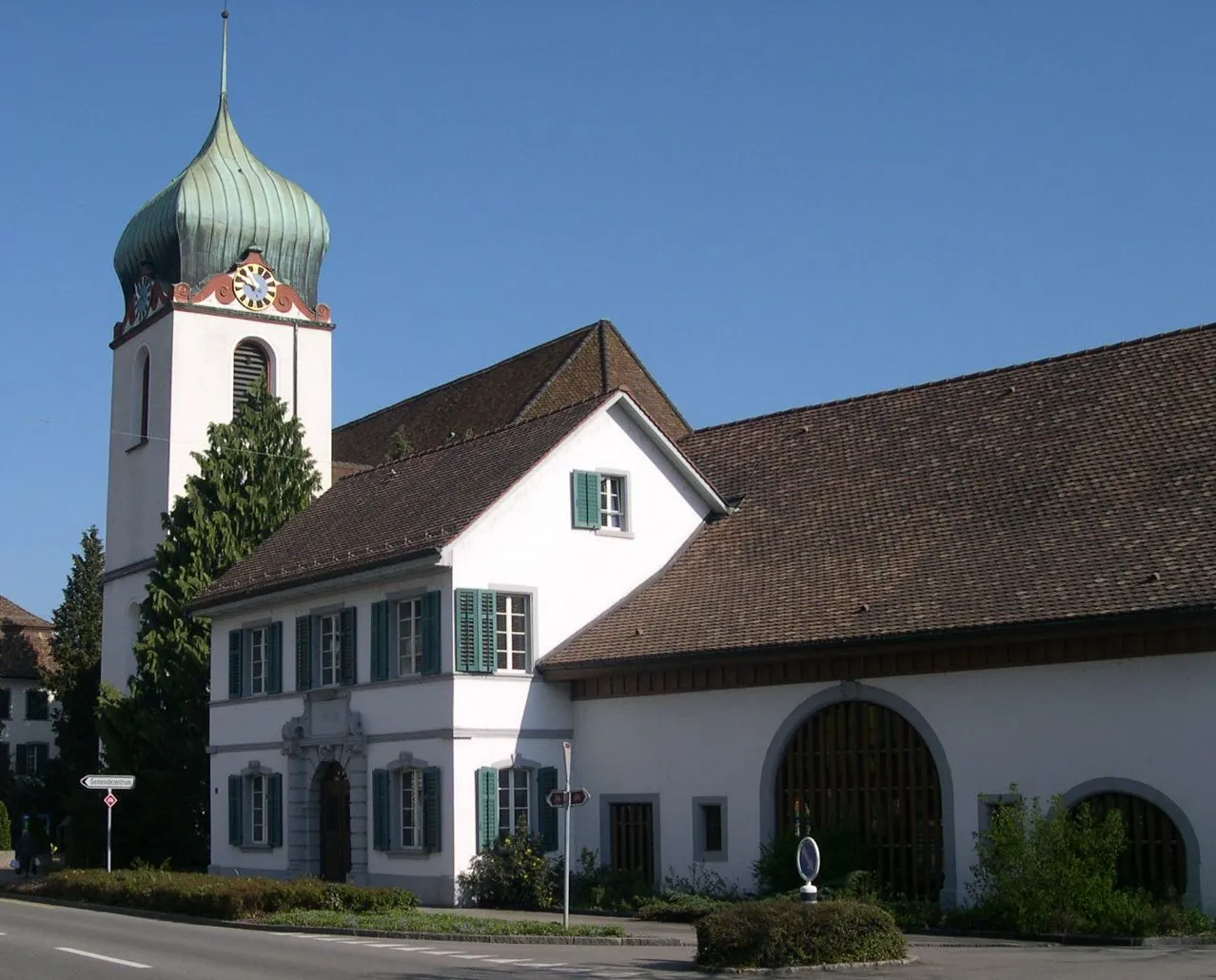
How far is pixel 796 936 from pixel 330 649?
16.7m

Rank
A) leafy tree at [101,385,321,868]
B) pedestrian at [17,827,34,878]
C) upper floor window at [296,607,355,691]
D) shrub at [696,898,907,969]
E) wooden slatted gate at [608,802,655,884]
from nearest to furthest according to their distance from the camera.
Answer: shrub at [696,898,907,969], wooden slatted gate at [608,802,655,884], upper floor window at [296,607,355,691], leafy tree at [101,385,321,868], pedestrian at [17,827,34,878]

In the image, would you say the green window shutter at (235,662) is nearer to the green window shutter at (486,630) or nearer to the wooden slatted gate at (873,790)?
the green window shutter at (486,630)

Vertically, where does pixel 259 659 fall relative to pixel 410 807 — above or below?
above

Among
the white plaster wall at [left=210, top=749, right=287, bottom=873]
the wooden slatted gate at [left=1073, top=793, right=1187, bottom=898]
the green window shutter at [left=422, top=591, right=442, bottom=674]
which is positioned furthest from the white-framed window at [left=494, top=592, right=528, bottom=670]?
the wooden slatted gate at [left=1073, top=793, right=1187, bottom=898]

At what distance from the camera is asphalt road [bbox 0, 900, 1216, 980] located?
17.0 meters

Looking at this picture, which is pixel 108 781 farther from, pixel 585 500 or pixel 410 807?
pixel 585 500

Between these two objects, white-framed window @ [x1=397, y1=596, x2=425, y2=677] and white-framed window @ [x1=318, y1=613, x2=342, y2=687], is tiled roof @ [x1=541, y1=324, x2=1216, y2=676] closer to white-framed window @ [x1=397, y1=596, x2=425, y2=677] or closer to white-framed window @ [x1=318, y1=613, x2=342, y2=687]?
white-framed window @ [x1=397, y1=596, x2=425, y2=677]

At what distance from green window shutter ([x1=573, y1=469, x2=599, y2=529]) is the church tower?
17.8m

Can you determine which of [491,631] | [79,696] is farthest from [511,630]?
[79,696]

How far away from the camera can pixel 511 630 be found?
3061 cm

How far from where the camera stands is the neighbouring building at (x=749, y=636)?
2319 cm

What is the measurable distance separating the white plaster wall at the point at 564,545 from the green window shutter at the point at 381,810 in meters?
2.52

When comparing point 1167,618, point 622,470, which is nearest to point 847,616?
point 1167,618

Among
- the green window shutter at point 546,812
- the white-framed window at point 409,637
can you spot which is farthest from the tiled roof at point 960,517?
the white-framed window at point 409,637
